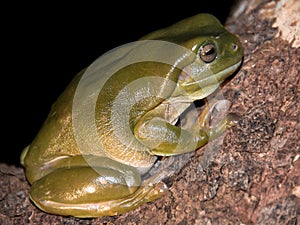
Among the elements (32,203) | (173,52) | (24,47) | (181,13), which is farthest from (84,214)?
(24,47)

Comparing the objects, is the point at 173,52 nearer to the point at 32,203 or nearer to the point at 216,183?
the point at 216,183

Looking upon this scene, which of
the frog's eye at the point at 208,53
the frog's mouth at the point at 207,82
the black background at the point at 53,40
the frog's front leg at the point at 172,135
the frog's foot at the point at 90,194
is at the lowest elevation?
the black background at the point at 53,40

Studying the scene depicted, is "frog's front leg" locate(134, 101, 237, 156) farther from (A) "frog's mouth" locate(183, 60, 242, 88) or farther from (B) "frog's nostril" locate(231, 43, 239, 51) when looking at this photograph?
(B) "frog's nostril" locate(231, 43, 239, 51)

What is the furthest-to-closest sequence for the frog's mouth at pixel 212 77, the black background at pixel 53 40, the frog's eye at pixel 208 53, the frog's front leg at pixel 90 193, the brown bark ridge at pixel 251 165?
the black background at pixel 53 40
the frog's mouth at pixel 212 77
the frog's eye at pixel 208 53
the frog's front leg at pixel 90 193
the brown bark ridge at pixel 251 165

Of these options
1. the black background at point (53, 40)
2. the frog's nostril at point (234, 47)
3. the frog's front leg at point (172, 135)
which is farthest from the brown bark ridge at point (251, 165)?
the black background at point (53, 40)

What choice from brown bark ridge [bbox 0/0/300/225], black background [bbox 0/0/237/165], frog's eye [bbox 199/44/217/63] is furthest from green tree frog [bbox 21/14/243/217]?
black background [bbox 0/0/237/165]

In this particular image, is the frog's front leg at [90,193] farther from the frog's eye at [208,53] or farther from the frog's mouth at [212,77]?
the frog's eye at [208,53]
